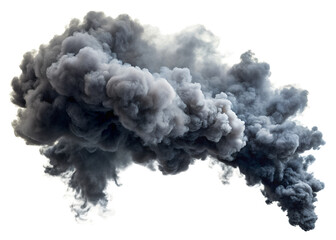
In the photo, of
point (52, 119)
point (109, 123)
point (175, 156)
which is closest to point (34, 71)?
point (52, 119)

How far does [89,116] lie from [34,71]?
219 inches

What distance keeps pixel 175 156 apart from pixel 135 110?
725 centimetres

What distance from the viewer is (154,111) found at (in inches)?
1085

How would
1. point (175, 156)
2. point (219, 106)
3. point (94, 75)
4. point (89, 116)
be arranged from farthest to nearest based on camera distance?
point (175, 156), point (219, 106), point (89, 116), point (94, 75)

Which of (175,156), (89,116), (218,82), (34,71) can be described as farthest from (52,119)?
(218,82)

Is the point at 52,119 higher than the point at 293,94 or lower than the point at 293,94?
lower

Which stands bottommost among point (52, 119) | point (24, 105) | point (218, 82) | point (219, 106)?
point (52, 119)

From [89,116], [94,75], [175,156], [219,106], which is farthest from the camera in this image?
[175,156]

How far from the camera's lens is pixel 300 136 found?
114 feet

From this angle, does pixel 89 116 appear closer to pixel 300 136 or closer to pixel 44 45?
pixel 44 45

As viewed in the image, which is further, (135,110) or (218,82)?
(218,82)

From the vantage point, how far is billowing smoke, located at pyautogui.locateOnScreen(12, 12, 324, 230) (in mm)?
27375

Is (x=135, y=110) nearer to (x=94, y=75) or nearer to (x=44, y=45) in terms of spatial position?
(x=94, y=75)

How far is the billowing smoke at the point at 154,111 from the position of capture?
2738cm
